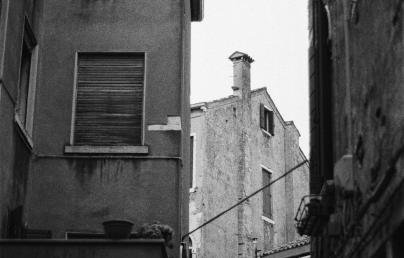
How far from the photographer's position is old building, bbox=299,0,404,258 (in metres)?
7.57

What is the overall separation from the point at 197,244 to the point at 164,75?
16.4 m

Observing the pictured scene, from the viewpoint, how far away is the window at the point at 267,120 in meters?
33.7

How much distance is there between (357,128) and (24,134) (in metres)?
4.85

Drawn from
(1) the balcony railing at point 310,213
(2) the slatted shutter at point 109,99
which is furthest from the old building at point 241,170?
(2) the slatted shutter at point 109,99

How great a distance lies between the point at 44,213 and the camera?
12.6 m

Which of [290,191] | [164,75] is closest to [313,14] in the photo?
[164,75]

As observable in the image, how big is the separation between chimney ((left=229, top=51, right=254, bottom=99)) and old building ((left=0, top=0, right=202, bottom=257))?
18942 mm

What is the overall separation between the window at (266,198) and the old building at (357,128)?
19409 millimetres

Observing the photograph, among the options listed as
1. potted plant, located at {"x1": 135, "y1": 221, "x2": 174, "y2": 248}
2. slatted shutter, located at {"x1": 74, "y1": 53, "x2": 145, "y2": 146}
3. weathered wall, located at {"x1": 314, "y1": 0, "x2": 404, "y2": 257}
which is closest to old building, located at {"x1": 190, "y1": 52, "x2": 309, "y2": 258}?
slatted shutter, located at {"x1": 74, "y1": 53, "x2": 145, "y2": 146}

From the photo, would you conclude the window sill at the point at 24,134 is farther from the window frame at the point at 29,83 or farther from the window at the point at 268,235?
the window at the point at 268,235

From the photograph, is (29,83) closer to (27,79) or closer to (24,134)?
(27,79)

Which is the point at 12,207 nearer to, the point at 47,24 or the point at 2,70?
the point at 2,70

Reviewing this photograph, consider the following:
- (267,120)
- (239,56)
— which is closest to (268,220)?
(267,120)

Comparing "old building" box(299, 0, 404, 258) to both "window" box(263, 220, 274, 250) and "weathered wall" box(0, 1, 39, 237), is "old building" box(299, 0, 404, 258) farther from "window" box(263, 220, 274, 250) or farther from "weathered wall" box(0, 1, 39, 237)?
"window" box(263, 220, 274, 250)
